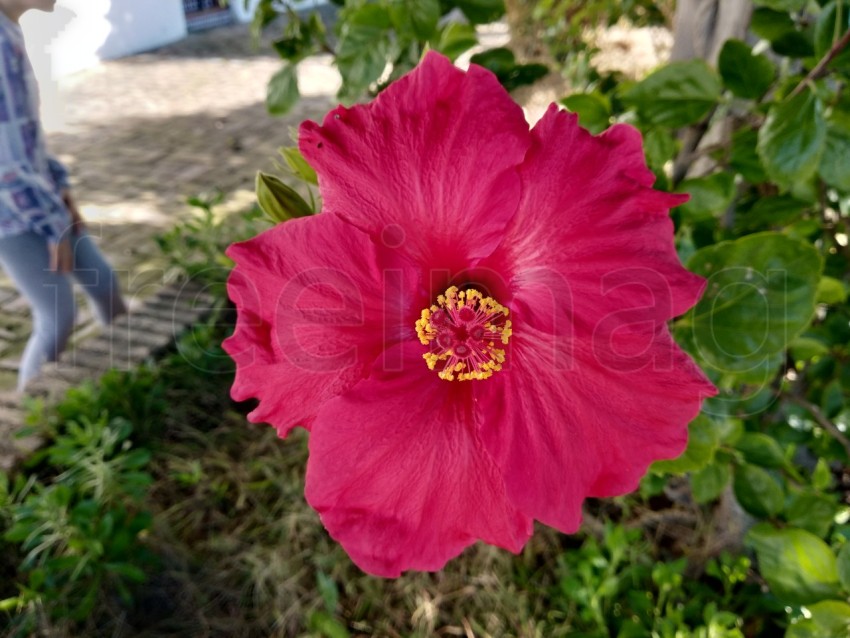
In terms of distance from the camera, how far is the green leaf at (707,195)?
1012mm

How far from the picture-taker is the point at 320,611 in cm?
192

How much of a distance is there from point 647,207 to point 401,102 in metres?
0.25

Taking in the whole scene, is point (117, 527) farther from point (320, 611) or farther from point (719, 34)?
point (719, 34)

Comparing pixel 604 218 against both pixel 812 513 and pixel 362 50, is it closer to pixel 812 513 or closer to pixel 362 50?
pixel 362 50

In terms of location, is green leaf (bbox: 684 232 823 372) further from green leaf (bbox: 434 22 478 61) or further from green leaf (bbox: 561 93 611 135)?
green leaf (bbox: 434 22 478 61)

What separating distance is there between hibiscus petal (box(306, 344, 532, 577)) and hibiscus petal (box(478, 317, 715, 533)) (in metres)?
0.04

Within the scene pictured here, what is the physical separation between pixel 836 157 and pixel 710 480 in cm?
55

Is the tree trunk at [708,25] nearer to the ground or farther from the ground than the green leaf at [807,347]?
farther from the ground

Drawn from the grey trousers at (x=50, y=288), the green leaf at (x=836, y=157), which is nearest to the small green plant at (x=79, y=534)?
the grey trousers at (x=50, y=288)

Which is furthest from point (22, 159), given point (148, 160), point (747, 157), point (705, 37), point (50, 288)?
point (148, 160)

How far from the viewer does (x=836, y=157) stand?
0.92 m

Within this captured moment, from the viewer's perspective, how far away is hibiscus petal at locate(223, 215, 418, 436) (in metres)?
0.63

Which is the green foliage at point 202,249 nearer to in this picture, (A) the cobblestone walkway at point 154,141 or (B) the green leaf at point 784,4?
(A) the cobblestone walkway at point 154,141

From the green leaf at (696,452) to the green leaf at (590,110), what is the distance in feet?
1.69
